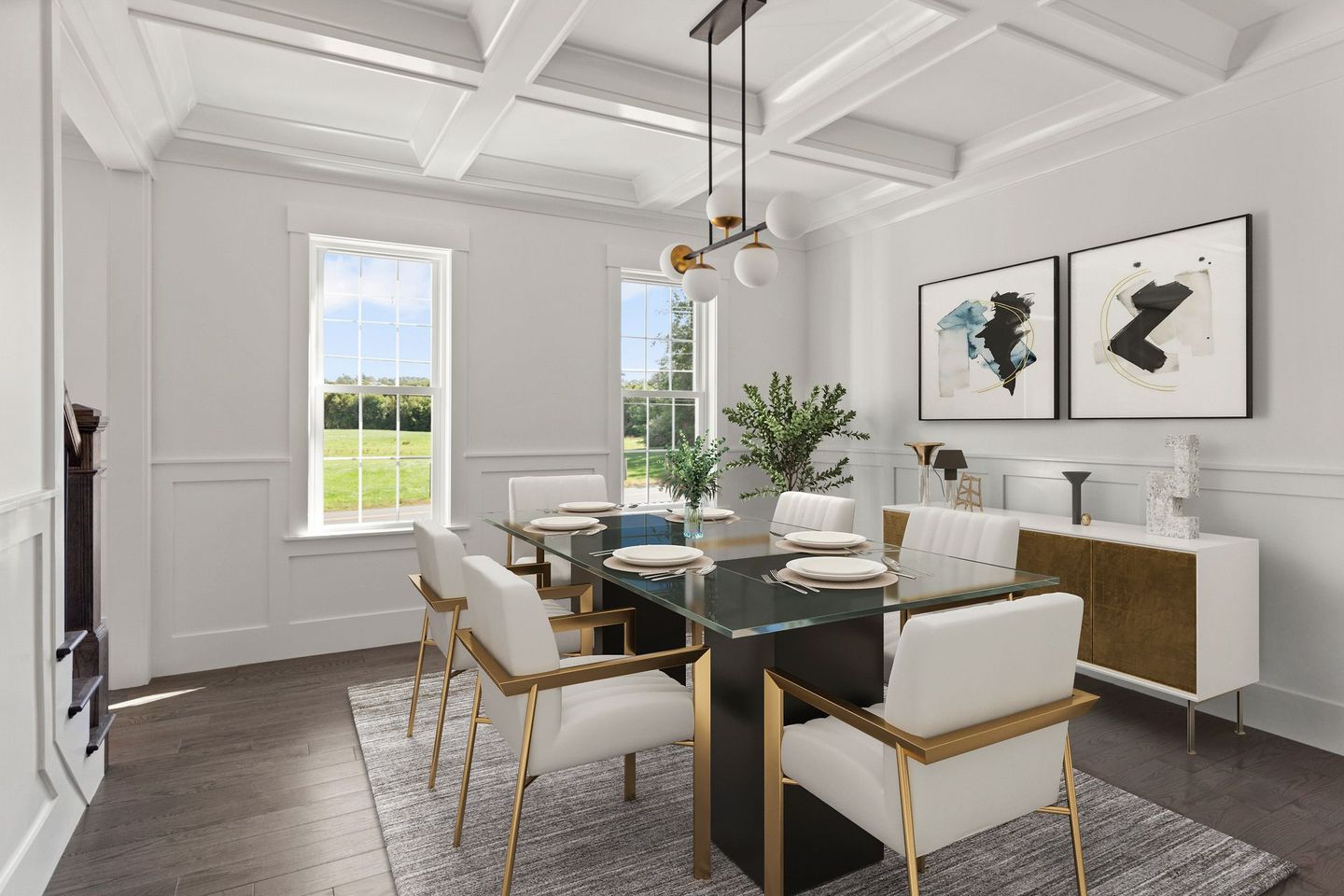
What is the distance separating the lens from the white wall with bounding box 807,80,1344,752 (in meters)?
2.92

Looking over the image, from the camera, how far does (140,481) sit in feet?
12.1

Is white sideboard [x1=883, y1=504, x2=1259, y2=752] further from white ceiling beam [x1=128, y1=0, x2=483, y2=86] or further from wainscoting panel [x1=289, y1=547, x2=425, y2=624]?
wainscoting panel [x1=289, y1=547, x2=425, y2=624]

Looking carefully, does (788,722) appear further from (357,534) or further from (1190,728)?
(357,534)

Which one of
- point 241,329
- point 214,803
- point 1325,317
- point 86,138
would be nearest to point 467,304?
point 241,329

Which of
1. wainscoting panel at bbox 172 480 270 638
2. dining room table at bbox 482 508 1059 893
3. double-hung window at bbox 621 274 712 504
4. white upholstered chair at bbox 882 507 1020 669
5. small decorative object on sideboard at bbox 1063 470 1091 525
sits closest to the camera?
dining room table at bbox 482 508 1059 893

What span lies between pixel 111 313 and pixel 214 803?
8.05ft

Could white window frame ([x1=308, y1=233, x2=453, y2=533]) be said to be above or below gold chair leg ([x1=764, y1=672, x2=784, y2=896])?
above

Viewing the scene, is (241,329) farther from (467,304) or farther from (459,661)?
(459,661)

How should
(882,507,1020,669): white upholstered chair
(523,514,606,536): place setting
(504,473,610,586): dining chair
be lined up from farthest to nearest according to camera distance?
(504,473,610,586): dining chair < (523,514,606,536): place setting < (882,507,1020,669): white upholstered chair

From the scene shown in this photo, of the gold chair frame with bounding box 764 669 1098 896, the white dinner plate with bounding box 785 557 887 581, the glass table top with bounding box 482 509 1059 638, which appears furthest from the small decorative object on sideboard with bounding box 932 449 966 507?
the gold chair frame with bounding box 764 669 1098 896

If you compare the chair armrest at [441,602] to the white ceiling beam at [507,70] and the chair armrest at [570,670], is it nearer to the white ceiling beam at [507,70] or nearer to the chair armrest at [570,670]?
the chair armrest at [570,670]

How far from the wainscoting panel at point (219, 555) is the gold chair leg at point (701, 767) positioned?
3.02 meters

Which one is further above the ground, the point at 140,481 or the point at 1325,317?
the point at 1325,317

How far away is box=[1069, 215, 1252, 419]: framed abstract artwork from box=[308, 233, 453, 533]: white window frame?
3495 mm
